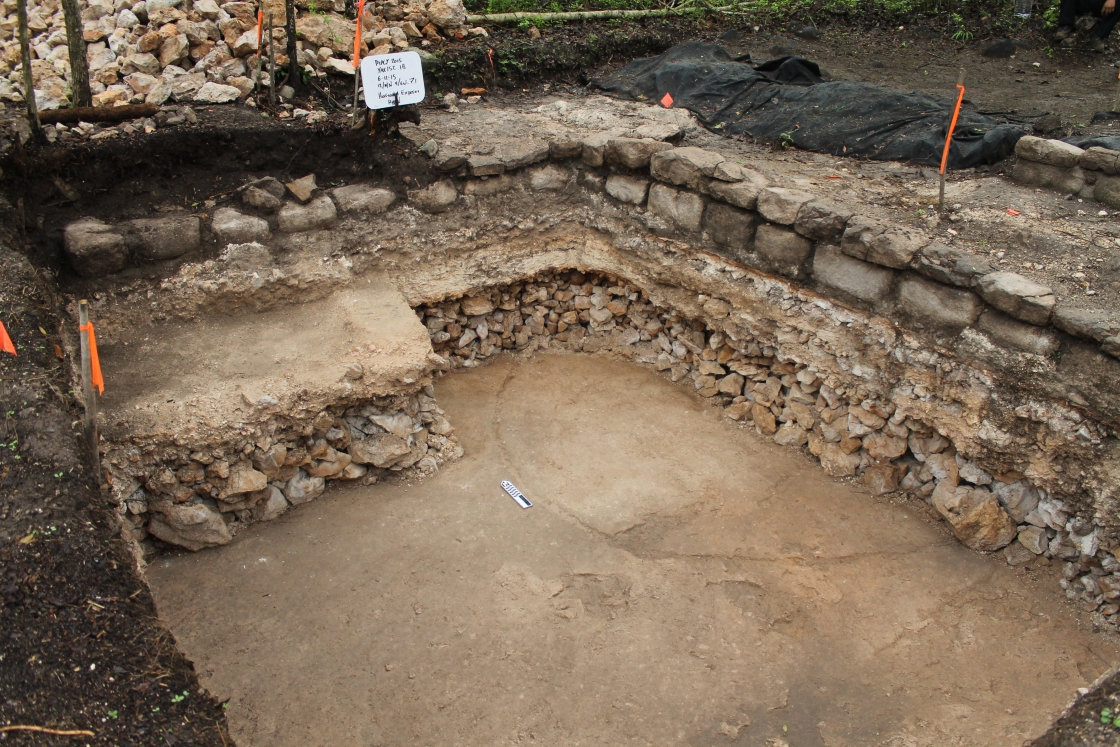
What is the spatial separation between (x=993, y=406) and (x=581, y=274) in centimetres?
299

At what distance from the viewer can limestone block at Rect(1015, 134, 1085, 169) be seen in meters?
4.91

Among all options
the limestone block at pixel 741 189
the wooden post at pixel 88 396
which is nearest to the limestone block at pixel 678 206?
the limestone block at pixel 741 189

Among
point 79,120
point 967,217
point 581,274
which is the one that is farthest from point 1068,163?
point 79,120

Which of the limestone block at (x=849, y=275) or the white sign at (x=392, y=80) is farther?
the white sign at (x=392, y=80)

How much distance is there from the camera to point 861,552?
443 centimetres

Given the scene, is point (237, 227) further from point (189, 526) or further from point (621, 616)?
point (621, 616)

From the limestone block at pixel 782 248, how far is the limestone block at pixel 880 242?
0.27 m

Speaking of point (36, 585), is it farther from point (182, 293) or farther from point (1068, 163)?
point (1068, 163)

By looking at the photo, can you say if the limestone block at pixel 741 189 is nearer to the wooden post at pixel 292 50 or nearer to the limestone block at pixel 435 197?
the limestone block at pixel 435 197

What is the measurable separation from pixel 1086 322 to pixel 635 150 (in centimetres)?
285

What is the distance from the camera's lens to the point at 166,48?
228 inches

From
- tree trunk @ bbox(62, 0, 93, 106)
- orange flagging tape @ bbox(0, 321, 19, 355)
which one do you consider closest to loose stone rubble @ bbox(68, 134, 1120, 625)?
orange flagging tape @ bbox(0, 321, 19, 355)

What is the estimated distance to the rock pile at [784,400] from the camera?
4.21 m

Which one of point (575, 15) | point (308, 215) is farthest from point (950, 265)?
point (575, 15)
